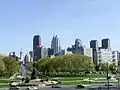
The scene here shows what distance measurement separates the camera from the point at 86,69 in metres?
132

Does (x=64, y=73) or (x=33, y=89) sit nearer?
(x=33, y=89)

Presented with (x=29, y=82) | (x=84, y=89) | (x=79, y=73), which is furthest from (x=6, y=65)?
(x=84, y=89)

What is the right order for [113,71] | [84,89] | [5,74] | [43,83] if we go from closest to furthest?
[84,89] < [43,83] < [5,74] < [113,71]

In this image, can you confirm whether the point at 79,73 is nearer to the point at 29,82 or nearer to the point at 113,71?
the point at 113,71

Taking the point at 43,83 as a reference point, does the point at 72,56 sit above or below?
above

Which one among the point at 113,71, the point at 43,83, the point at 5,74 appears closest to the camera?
the point at 43,83

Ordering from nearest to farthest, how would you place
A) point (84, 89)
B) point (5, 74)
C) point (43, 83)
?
point (84, 89) < point (43, 83) < point (5, 74)

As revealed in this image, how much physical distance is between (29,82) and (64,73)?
46.7 metres

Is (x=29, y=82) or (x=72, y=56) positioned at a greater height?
(x=72, y=56)

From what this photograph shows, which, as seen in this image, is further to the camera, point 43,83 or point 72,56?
point 72,56

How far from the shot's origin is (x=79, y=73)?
5138 inches

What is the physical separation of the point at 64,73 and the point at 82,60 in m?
8.69

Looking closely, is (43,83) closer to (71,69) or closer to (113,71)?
(71,69)

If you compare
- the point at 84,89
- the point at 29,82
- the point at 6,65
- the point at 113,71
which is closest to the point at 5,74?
the point at 6,65
